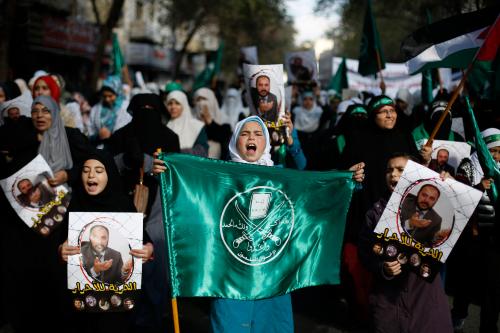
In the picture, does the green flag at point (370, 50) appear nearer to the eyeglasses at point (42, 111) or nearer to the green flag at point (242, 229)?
the eyeglasses at point (42, 111)

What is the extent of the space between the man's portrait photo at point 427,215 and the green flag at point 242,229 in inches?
21.9

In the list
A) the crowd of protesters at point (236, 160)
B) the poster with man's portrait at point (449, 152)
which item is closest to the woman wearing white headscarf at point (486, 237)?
the crowd of protesters at point (236, 160)

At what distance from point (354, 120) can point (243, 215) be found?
10.8 feet

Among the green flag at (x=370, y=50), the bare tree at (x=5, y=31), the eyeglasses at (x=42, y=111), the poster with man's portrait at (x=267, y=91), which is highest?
the bare tree at (x=5, y=31)

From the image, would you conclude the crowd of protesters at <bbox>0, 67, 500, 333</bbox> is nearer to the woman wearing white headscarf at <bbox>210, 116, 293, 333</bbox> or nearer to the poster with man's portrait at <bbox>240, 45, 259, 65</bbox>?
the woman wearing white headscarf at <bbox>210, 116, 293, 333</bbox>

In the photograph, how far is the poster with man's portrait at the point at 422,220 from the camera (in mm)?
3652

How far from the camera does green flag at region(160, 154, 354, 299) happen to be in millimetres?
3818

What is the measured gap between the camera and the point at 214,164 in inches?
155

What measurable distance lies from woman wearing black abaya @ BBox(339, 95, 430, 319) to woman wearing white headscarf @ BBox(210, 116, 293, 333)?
5.49ft

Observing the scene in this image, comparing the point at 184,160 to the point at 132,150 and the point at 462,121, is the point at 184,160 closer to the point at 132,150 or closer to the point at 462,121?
the point at 132,150

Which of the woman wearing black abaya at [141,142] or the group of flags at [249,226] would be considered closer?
the group of flags at [249,226]

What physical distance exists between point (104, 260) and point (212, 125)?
517 cm

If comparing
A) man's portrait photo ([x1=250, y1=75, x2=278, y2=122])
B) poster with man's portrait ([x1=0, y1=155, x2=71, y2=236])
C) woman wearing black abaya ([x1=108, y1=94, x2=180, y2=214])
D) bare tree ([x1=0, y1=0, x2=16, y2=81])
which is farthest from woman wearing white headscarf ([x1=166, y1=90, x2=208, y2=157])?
bare tree ([x1=0, y1=0, x2=16, y2=81])

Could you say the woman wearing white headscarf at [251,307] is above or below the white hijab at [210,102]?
below
